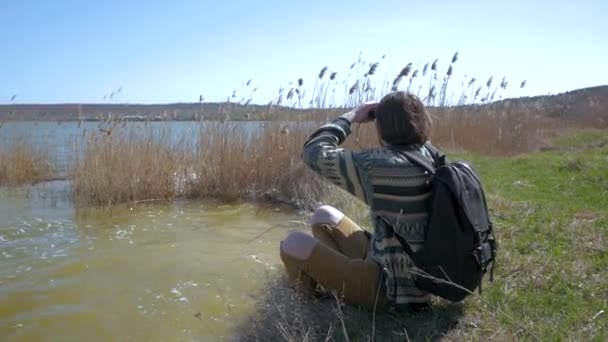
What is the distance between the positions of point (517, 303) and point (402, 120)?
1130 mm

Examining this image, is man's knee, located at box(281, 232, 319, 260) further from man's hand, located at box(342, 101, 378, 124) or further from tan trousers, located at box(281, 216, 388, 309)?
man's hand, located at box(342, 101, 378, 124)

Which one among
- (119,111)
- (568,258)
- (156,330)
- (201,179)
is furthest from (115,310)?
(119,111)

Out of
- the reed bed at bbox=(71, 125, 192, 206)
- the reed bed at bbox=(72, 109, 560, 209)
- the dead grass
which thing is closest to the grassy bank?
the reed bed at bbox=(72, 109, 560, 209)

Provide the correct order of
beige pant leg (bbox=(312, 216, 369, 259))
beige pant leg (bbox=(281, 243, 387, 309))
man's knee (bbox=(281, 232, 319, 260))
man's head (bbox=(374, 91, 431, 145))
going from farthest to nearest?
1. beige pant leg (bbox=(312, 216, 369, 259))
2. man's knee (bbox=(281, 232, 319, 260))
3. beige pant leg (bbox=(281, 243, 387, 309))
4. man's head (bbox=(374, 91, 431, 145))

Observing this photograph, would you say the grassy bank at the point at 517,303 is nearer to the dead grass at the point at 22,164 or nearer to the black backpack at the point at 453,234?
the black backpack at the point at 453,234

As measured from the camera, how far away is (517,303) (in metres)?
2.56

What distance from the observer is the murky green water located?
3.06m

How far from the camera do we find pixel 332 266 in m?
2.49

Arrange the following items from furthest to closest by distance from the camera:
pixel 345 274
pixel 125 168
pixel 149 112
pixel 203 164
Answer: pixel 149 112, pixel 203 164, pixel 125 168, pixel 345 274

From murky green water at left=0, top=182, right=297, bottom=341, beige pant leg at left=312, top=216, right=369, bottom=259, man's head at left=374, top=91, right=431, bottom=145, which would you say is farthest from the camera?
murky green water at left=0, top=182, right=297, bottom=341

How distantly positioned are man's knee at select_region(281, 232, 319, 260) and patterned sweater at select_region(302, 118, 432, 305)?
12.6 inches

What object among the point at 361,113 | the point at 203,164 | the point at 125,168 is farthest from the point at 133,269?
the point at 203,164

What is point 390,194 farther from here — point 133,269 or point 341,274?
point 133,269

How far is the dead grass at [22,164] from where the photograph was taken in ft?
28.6
